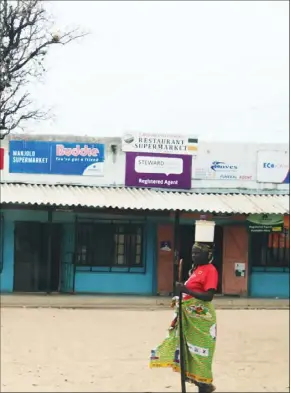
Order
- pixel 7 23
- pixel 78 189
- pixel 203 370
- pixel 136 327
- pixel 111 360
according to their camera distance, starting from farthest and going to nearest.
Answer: pixel 7 23 → pixel 78 189 → pixel 136 327 → pixel 111 360 → pixel 203 370

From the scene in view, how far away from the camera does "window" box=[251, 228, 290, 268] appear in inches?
632

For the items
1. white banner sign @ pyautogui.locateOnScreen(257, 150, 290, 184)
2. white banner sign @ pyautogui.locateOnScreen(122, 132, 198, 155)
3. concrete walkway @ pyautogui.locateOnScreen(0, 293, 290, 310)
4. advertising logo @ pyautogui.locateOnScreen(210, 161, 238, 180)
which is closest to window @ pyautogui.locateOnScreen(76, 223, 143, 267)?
concrete walkway @ pyautogui.locateOnScreen(0, 293, 290, 310)

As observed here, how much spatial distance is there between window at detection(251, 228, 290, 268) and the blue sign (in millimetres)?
4421

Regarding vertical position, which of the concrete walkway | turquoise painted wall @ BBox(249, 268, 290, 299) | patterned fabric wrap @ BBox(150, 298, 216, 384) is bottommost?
the concrete walkway

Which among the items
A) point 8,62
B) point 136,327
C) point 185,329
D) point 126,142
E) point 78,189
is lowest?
point 136,327

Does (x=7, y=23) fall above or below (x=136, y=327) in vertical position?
above

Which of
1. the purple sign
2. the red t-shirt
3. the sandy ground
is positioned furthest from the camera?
the purple sign

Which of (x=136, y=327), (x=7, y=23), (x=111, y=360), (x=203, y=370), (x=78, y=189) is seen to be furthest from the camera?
(x=7, y=23)

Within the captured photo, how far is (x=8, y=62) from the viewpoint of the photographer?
19312mm

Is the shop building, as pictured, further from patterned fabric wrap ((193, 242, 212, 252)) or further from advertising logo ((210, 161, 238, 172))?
patterned fabric wrap ((193, 242, 212, 252))

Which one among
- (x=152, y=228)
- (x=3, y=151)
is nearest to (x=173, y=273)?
(x=152, y=228)

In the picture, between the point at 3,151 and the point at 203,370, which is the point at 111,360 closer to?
the point at 203,370

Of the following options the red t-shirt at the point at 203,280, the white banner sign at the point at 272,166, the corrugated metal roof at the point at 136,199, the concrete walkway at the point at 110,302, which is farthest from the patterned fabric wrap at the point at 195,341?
the white banner sign at the point at 272,166

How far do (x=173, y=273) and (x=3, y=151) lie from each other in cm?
521
